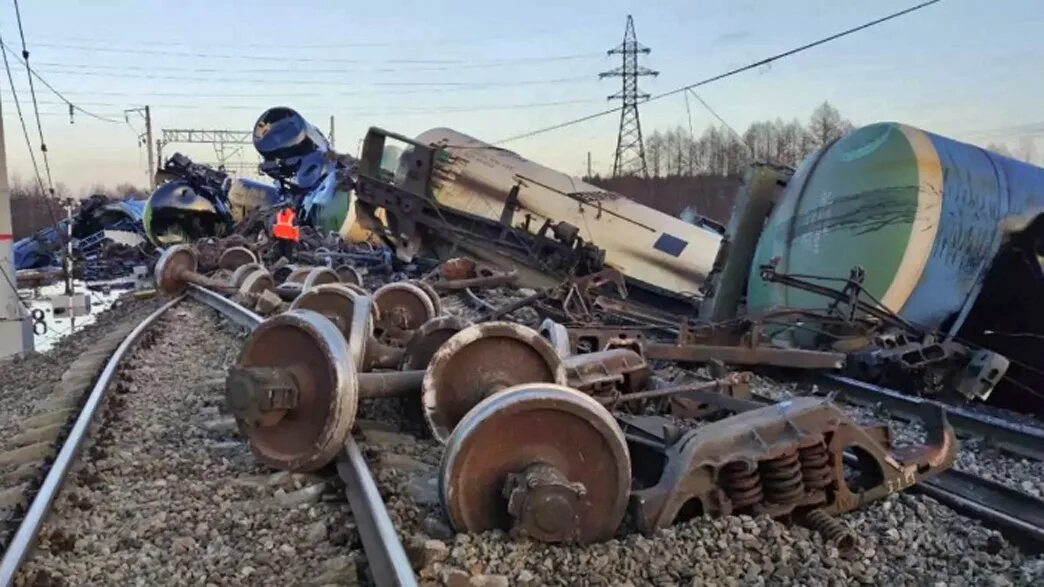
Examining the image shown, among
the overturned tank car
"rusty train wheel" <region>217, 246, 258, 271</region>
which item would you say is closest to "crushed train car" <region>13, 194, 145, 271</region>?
"rusty train wheel" <region>217, 246, 258, 271</region>

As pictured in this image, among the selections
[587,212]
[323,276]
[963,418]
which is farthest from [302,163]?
[963,418]

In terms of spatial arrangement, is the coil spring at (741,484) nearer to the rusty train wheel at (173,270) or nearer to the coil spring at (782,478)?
the coil spring at (782,478)

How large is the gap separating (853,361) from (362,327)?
3.98 m

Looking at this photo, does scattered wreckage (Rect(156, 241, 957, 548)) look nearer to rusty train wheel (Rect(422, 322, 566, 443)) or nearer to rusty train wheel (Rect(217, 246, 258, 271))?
rusty train wheel (Rect(422, 322, 566, 443))

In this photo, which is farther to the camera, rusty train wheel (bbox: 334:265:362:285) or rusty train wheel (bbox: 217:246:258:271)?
rusty train wheel (bbox: 217:246:258:271)

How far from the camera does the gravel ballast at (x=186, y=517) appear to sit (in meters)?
3.21

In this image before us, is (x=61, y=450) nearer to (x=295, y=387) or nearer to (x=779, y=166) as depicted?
(x=295, y=387)

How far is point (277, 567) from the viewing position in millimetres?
3264

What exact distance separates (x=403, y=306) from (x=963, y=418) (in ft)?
15.0

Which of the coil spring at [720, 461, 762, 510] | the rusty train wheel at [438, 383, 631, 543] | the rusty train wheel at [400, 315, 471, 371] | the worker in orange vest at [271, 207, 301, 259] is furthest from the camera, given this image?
the worker in orange vest at [271, 207, 301, 259]

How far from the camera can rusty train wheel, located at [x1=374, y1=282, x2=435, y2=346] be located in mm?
8013

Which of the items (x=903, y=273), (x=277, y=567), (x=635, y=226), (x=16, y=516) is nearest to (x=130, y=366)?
(x=16, y=516)

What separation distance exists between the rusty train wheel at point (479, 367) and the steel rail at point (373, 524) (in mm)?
452

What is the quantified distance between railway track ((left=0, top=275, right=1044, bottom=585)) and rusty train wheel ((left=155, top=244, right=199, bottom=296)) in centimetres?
1003
